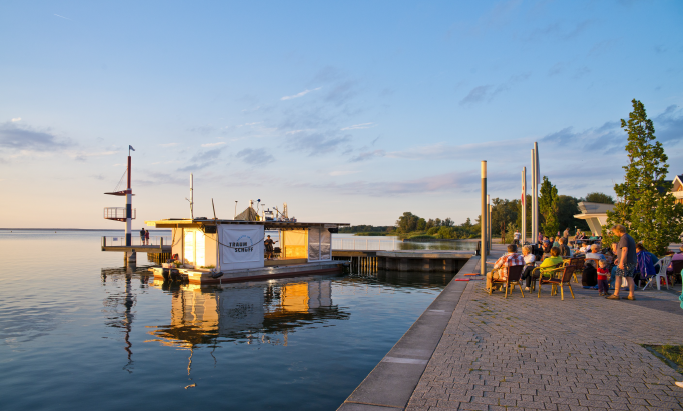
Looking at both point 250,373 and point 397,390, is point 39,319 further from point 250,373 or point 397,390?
point 397,390

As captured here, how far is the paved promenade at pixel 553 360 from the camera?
14.0 feet

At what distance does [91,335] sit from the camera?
11.6m

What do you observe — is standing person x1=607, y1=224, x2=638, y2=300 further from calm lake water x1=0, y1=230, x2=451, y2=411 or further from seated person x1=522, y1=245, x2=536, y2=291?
calm lake water x1=0, y1=230, x2=451, y2=411

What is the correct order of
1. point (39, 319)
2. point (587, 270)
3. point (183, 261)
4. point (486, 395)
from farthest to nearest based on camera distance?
1. point (183, 261)
2. point (39, 319)
3. point (587, 270)
4. point (486, 395)

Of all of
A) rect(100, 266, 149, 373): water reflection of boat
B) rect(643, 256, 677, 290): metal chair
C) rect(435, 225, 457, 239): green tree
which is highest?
rect(643, 256, 677, 290): metal chair

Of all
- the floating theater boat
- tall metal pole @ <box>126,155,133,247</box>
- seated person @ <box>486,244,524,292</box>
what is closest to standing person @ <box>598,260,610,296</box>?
seated person @ <box>486,244,524,292</box>

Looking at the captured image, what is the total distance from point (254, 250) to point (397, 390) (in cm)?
2135

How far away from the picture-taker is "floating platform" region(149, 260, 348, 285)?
74.3 feet

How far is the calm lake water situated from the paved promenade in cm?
225

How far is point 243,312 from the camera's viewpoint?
15102mm

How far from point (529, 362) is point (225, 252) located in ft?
66.1

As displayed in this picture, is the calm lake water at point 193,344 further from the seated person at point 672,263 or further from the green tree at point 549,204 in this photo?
the green tree at point 549,204

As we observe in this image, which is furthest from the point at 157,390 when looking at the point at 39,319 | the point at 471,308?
the point at 39,319

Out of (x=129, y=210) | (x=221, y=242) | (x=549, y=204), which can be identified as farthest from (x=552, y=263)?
(x=129, y=210)
